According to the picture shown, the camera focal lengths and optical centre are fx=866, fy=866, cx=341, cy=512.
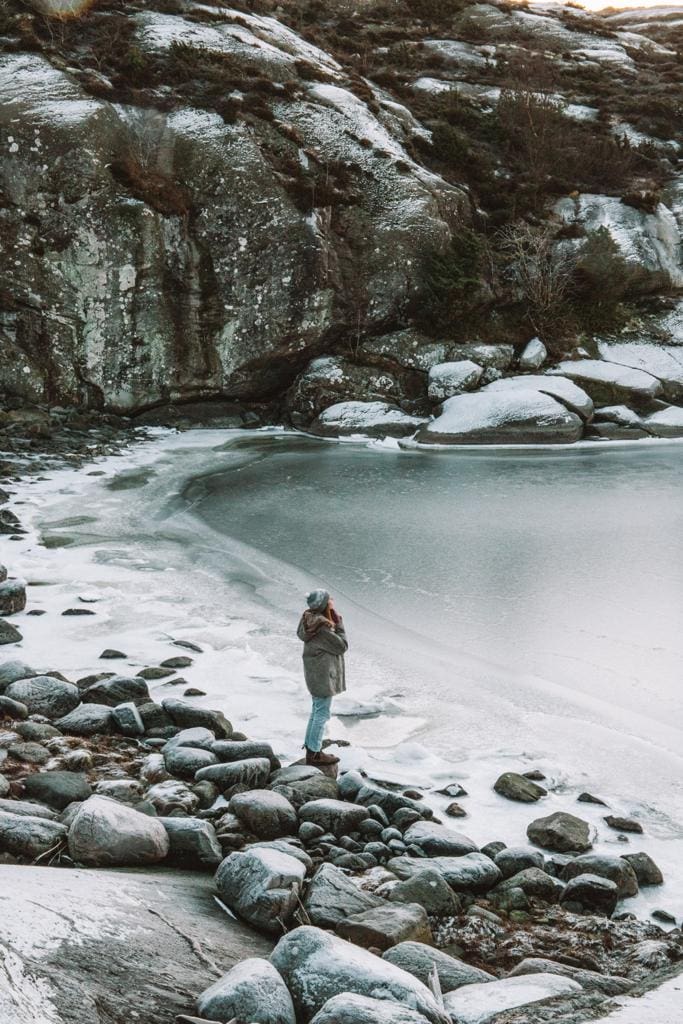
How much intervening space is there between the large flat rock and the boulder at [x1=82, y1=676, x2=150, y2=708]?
132 inches

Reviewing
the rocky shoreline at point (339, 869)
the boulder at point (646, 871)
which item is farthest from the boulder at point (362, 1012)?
the boulder at point (646, 871)

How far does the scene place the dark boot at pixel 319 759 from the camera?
789cm

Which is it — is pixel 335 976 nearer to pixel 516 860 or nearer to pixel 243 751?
pixel 516 860

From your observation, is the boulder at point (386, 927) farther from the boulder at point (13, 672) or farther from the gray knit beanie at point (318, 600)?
the boulder at point (13, 672)

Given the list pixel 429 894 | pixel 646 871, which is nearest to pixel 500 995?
pixel 429 894

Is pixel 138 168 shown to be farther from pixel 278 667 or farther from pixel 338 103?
pixel 278 667

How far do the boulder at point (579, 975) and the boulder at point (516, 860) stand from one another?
1.20 meters

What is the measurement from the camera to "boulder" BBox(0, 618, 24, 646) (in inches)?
413

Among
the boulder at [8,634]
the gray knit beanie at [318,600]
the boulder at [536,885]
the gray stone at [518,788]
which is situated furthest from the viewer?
the boulder at [8,634]

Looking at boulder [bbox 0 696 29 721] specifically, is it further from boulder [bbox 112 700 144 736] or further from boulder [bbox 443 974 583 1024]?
boulder [bbox 443 974 583 1024]

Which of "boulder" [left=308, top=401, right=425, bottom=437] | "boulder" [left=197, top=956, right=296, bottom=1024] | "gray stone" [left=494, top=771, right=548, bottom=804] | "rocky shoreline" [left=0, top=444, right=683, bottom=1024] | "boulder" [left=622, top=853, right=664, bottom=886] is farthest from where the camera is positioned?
"boulder" [left=308, top=401, right=425, bottom=437]

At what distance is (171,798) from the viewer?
22.8 ft

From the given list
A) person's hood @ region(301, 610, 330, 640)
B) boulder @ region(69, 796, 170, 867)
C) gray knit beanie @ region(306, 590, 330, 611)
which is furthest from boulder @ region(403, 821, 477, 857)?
gray knit beanie @ region(306, 590, 330, 611)

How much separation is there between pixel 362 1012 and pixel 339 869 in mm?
1972
